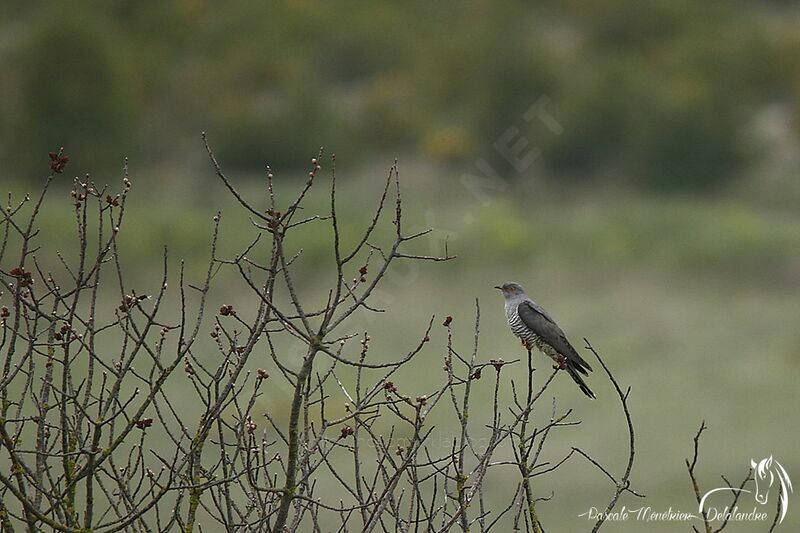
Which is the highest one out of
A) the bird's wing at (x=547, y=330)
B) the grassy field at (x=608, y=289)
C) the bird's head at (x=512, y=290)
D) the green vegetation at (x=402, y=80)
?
the green vegetation at (x=402, y=80)

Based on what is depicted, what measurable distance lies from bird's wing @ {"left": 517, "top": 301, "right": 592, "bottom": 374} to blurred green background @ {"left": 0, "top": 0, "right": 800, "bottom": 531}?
8103mm

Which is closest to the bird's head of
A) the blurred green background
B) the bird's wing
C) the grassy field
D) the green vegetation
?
the bird's wing

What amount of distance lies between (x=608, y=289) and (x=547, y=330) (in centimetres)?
1128

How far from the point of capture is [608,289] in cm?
1698

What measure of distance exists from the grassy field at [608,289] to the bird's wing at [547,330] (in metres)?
6.31

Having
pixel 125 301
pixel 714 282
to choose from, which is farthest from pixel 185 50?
pixel 125 301

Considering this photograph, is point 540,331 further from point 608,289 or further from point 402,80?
point 402,80

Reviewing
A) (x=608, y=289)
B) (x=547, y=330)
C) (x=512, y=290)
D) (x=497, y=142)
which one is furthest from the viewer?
(x=497, y=142)

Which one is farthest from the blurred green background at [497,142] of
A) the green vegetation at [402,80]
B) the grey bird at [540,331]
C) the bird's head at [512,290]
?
the grey bird at [540,331]

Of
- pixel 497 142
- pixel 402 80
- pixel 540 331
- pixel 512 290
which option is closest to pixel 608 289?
pixel 497 142

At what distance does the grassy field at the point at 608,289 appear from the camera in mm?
13359

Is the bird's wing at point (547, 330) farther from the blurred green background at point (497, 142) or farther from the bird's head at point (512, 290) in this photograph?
the blurred green background at point (497, 142)

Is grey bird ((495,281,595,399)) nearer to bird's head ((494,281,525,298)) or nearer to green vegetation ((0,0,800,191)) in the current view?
bird's head ((494,281,525,298))

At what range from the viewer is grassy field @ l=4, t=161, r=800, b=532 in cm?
1336
